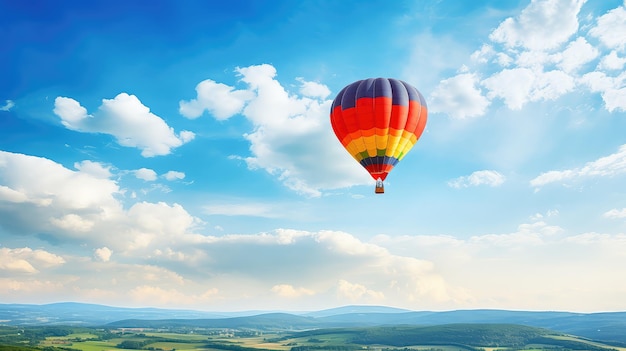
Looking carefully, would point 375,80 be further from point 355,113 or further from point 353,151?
point 353,151

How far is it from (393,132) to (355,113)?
4.93 metres

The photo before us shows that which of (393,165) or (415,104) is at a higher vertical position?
(415,104)

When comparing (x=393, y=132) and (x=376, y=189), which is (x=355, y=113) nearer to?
(x=393, y=132)

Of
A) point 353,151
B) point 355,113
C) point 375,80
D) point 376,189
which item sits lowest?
point 376,189

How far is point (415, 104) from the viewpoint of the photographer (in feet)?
186

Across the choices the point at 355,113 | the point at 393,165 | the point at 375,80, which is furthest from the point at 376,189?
the point at 375,80

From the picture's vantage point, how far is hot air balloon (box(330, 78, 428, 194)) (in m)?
55.0

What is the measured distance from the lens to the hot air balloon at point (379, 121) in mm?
54969

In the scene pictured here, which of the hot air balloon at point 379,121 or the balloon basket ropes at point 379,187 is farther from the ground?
the hot air balloon at point 379,121

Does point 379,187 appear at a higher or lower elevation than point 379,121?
lower

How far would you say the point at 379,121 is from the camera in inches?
2154

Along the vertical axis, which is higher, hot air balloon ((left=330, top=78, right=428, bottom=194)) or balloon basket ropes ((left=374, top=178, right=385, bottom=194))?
hot air balloon ((left=330, top=78, right=428, bottom=194))

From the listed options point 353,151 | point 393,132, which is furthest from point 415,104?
point 353,151

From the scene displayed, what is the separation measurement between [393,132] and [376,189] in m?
6.97
